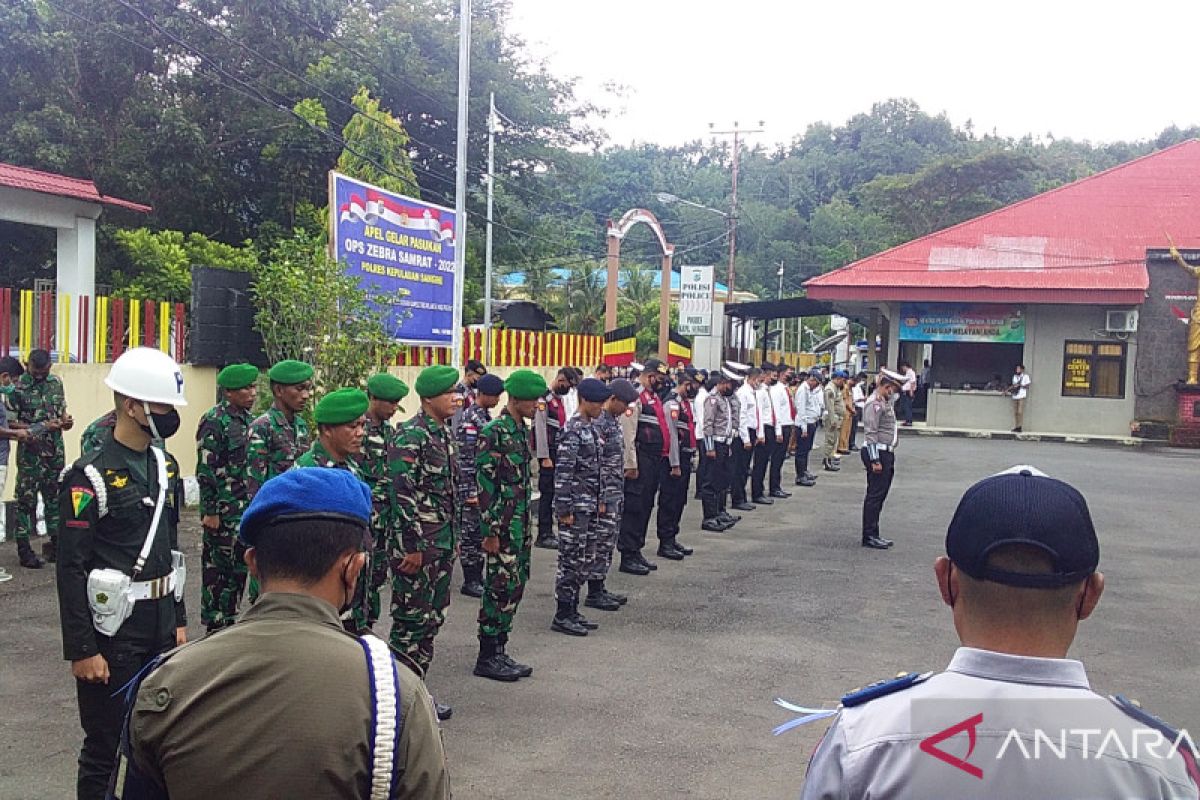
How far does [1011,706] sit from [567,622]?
6.06 metres

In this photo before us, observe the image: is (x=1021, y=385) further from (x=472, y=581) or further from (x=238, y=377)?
(x=238, y=377)

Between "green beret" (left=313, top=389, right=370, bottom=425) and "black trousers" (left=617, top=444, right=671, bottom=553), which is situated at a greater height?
"green beret" (left=313, top=389, right=370, bottom=425)

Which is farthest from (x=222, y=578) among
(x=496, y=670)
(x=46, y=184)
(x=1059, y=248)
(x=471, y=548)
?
(x=1059, y=248)

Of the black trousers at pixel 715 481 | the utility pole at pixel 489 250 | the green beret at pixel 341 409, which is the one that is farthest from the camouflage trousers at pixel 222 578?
the utility pole at pixel 489 250

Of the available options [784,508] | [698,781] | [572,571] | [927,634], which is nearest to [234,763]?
[698,781]

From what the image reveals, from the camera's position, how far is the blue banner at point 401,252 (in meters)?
11.7

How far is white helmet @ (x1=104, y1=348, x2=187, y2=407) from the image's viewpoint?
3.86 meters

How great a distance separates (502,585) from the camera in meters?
6.37

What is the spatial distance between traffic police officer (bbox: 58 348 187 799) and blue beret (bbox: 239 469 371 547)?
1.77m

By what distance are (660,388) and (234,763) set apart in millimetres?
12017

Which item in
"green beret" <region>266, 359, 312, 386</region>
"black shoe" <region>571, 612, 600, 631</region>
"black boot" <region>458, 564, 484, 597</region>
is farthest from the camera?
"black boot" <region>458, 564, 484, 597</region>

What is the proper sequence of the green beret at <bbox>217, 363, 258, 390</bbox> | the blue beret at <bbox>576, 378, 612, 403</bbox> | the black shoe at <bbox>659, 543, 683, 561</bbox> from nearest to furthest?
the green beret at <bbox>217, 363, 258, 390</bbox> → the blue beret at <bbox>576, 378, 612, 403</bbox> → the black shoe at <bbox>659, 543, 683, 561</bbox>

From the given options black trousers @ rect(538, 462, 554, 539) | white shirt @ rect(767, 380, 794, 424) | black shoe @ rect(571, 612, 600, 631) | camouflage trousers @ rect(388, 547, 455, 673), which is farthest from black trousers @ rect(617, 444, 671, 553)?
white shirt @ rect(767, 380, 794, 424)

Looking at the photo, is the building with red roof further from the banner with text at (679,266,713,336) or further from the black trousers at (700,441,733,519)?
the black trousers at (700,441,733,519)
